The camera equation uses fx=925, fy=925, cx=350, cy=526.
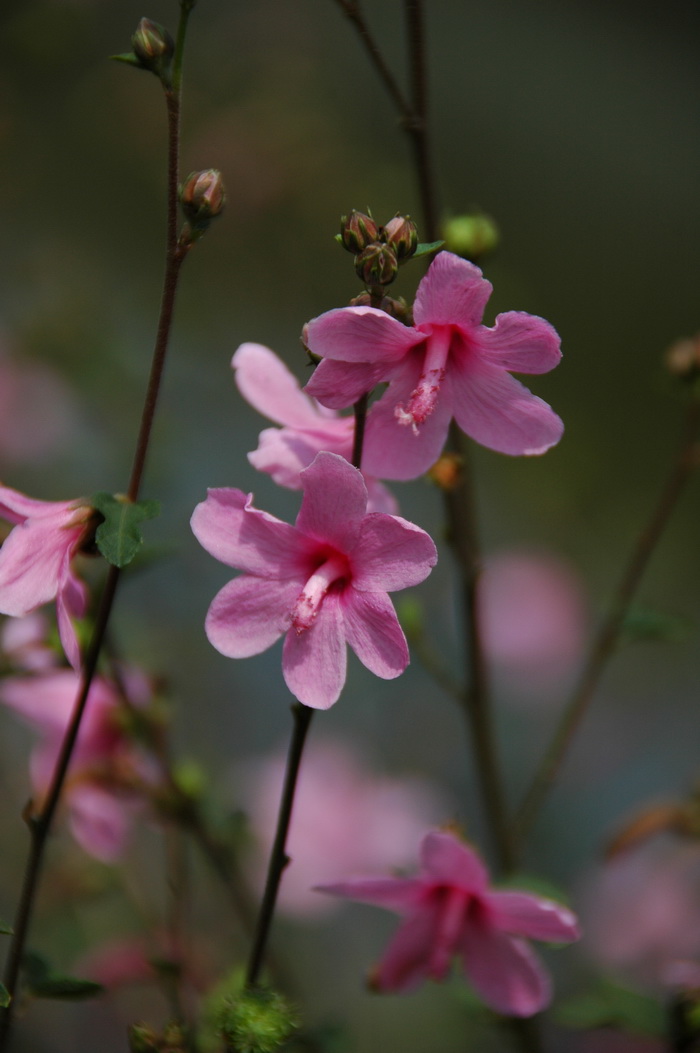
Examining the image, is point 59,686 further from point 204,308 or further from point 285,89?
point 285,89

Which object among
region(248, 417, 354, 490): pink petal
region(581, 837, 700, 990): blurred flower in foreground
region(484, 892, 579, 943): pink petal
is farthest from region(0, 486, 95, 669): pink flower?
region(581, 837, 700, 990): blurred flower in foreground

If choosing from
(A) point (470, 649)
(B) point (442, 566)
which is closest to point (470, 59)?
(B) point (442, 566)

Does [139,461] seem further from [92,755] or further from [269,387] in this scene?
[92,755]

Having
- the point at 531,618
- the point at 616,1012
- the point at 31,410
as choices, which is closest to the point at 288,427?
the point at 616,1012

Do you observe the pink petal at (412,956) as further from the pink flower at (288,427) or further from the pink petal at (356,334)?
the pink petal at (356,334)

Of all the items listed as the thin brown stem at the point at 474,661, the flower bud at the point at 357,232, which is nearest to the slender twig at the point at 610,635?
the thin brown stem at the point at 474,661

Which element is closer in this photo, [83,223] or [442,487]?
[442,487]
